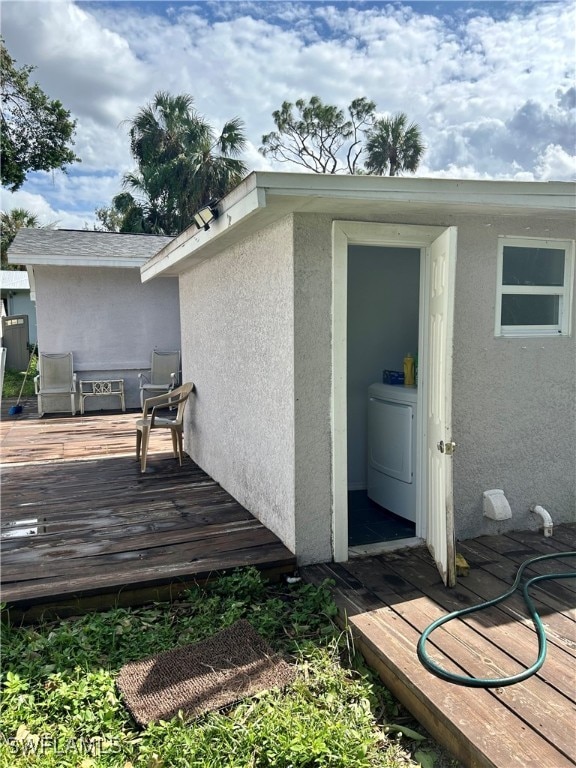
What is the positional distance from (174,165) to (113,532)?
1740 centimetres

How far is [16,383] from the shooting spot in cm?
1363

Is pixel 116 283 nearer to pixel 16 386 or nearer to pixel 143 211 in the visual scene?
pixel 16 386

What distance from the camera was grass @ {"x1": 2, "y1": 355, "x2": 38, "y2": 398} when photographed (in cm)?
1255

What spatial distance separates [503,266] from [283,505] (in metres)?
2.23

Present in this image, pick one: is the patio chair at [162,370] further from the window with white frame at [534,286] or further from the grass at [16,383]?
the window with white frame at [534,286]

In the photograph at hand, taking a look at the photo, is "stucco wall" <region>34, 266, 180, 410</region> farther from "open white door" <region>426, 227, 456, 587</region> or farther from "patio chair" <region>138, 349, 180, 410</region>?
"open white door" <region>426, 227, 456, 587</region>

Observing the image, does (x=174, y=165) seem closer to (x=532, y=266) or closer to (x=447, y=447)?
(x=532, y=266)

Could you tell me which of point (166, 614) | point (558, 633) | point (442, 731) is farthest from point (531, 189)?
point (166, 614)

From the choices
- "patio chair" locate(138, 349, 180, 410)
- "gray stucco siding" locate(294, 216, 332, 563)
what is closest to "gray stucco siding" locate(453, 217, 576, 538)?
"gray stucco siding" locate(294, 216, 332, 563)

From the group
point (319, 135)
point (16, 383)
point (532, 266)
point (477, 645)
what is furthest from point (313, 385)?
point (319, 135)

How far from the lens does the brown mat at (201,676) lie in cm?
220

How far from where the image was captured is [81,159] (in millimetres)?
15617

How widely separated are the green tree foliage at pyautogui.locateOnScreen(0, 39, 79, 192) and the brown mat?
50.0ft

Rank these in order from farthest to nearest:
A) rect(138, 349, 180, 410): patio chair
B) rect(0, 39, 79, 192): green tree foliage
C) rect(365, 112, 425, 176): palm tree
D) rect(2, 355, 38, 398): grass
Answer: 1. rect(365, 112, 425, 176): palm tree
2. rect(0, 39, 79, 192): green tree foliage
3. rect(2, 355, 38, 398): grass
4. rect(138, 349, 180, 410): patio chair
